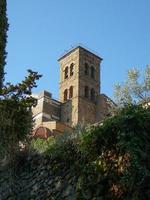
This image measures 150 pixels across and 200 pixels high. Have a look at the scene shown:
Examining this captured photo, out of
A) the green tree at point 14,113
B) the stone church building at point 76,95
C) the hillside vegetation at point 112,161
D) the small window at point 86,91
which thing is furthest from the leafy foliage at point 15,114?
the small window at point 86,91

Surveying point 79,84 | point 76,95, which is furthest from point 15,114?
point 79,84

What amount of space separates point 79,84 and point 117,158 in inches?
2513

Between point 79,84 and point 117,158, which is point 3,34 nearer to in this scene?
point 117,158

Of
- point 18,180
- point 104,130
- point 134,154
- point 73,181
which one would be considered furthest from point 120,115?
point 18,180

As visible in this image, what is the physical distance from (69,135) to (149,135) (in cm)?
271

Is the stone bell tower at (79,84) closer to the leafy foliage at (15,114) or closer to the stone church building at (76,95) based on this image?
the stone church building at (76,95)

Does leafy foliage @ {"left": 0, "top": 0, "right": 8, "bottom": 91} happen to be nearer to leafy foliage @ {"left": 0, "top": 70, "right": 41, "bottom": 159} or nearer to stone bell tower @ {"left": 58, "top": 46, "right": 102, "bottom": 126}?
leafy foliage @ {"left": 0, "top": 70, "right": 41, "bottom": 159}

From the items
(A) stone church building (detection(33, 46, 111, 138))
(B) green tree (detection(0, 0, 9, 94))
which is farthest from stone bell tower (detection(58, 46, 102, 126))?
(B) green tree (detection(0, 0, 9, 94))

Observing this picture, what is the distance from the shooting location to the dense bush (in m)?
7.84

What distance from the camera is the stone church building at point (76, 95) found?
65.5 metres

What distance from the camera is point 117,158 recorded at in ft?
27.7

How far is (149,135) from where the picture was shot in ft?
27.6

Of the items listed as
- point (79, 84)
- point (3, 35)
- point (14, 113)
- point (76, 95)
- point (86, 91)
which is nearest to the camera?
point (14, 113)

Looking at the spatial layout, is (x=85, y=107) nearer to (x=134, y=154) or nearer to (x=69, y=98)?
(x=69, y=98)
